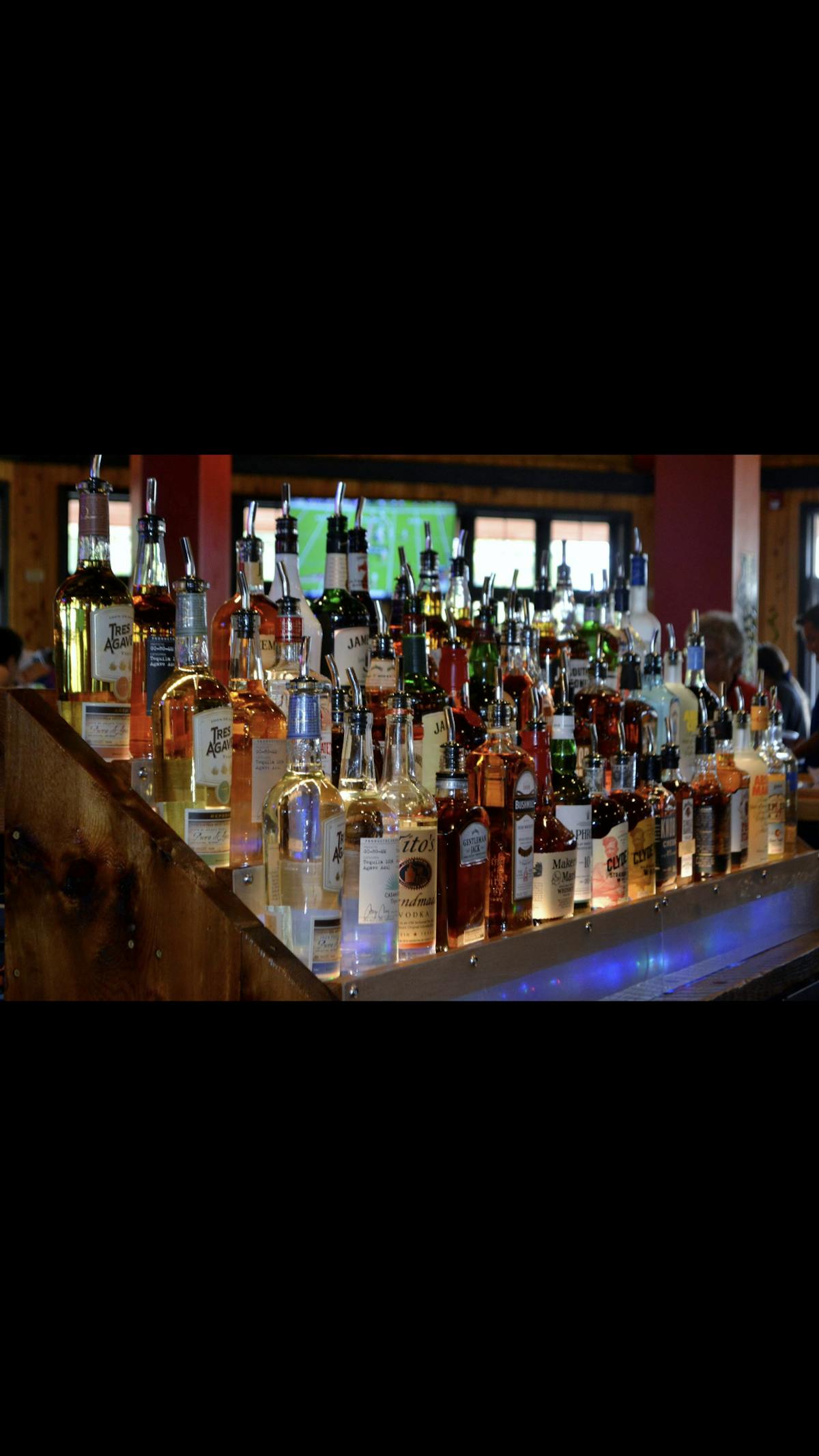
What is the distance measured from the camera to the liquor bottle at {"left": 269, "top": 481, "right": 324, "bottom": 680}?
5.44 ft

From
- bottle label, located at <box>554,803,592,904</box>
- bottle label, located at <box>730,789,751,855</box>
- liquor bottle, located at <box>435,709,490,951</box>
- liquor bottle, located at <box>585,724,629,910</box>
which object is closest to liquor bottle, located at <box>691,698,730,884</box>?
bottle label, located at <box>730,789,751,855</box>

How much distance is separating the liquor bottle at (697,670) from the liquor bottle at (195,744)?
4.06ft

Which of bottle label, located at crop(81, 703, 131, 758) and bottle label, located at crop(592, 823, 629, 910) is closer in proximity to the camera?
bottle label, located at crop(81, 703, 131, 758)

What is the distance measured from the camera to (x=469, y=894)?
5.18 ft

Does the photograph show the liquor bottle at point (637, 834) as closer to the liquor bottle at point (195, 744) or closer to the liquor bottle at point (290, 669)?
the liquor bottle at point (290, 669)

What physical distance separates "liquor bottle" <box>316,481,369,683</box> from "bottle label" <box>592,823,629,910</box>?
44 cm

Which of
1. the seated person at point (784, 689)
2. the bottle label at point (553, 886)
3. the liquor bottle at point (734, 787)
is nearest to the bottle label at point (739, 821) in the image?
the liquor bottle at point (734, 787)

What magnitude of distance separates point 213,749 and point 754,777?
1.34 metres

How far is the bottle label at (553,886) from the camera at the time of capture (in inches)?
68.5

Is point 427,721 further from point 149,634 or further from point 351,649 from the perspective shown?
point 149,634

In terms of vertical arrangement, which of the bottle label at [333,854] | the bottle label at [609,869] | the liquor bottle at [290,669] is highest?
the liquor bottle at [290,669]

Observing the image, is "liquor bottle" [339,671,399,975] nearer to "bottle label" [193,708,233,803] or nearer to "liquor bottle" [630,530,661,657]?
"bottle label" [193,708,233,803]
